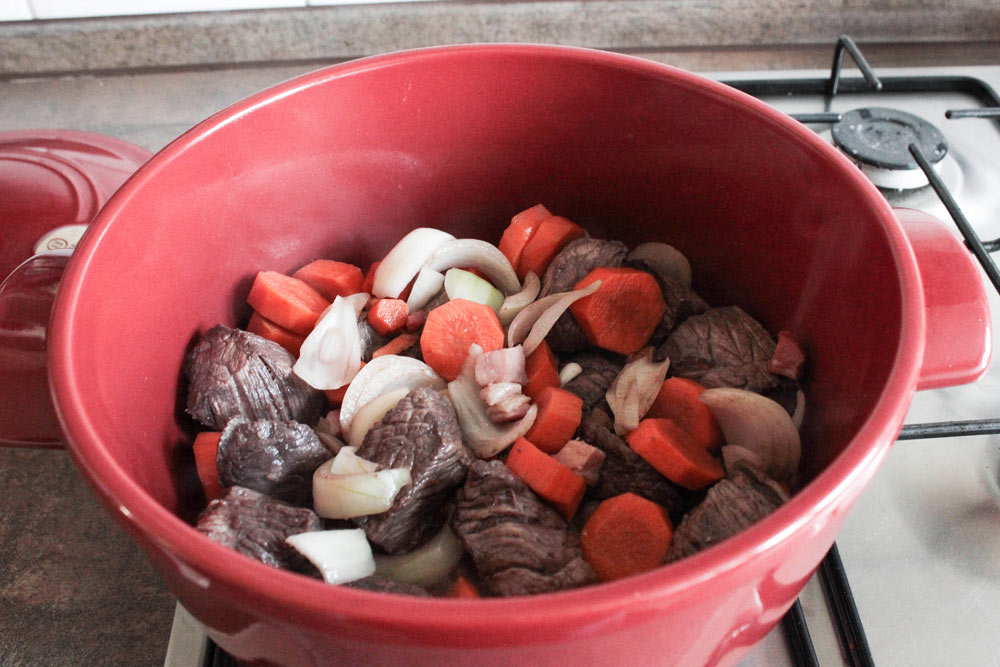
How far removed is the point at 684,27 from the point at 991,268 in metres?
1.04

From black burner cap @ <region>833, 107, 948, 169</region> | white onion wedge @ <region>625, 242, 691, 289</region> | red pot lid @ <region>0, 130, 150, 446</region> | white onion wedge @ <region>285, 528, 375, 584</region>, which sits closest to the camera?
white onion wedge @ <region>285, 528, 375, 584</region>

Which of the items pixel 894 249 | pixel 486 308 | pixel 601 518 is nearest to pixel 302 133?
pixel 486 308

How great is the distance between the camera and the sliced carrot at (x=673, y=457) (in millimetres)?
984

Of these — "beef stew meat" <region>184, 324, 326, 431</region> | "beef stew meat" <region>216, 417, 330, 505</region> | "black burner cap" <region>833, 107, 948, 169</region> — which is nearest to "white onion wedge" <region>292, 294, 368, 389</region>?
"beef stew meat" <region>184, 324, 326, 431</region>

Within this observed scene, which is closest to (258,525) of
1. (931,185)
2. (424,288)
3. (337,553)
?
(337,553)

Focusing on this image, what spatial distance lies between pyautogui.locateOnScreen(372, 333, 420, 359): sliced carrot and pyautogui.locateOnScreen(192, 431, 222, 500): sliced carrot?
10.6 inches

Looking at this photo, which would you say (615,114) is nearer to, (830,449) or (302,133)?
(302,133)

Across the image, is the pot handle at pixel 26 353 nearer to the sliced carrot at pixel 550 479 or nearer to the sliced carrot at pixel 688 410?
the sliced carrot at pixel 550 479

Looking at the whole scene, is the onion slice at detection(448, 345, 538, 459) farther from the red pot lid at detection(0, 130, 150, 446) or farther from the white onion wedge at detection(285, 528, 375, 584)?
the red pot lid at detection(0, 130, 150, 446)

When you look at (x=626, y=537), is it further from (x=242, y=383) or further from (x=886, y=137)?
(x=886, y=137)

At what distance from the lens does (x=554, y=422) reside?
1065mm

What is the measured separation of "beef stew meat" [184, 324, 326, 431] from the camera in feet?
3.36

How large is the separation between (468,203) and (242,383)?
1.52 feet

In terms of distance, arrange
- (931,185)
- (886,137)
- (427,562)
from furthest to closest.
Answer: (886,137) < (931,185) < (427,562)
